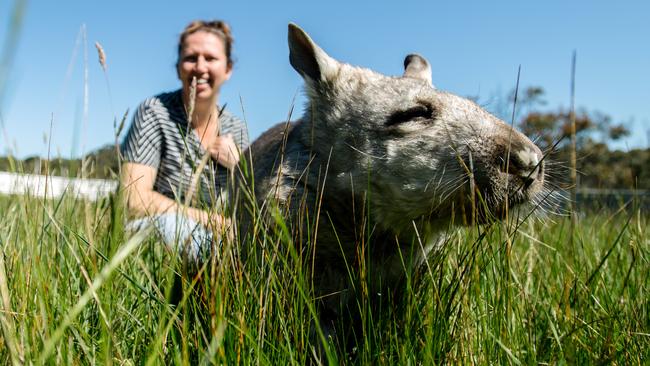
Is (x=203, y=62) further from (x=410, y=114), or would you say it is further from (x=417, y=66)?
(x=410, y=114)

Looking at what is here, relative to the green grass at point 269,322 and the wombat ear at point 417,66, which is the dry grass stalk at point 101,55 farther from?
the wombat ear at point 417,66

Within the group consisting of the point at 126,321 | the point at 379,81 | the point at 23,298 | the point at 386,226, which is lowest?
the point at 126,321

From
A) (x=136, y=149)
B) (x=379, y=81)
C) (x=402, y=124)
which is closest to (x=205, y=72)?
(x=136, y=149)

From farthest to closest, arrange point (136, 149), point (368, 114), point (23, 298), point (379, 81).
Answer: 1. point (136, 149)
2. point (379, 81)
3. point (368, 114)
4. point (23, 298)

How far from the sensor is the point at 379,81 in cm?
310

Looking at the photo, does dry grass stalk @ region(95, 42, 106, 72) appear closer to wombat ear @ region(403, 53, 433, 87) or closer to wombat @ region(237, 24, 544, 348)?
wombat @ region(237, 24, 544, 348)

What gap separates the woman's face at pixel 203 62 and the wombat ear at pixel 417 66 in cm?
187

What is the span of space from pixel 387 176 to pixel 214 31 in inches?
138

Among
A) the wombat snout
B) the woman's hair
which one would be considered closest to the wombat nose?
the wombat snout

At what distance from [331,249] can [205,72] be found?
299 centimetres

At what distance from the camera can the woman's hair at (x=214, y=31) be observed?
216 inches

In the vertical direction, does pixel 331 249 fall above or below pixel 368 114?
below

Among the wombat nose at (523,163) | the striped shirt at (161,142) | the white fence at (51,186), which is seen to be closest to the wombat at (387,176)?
the wombat nose at (523,163)

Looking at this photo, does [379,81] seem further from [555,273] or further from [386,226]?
[555,273]
